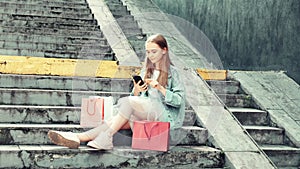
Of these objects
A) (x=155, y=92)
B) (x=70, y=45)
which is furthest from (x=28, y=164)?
(x=70, y=45)

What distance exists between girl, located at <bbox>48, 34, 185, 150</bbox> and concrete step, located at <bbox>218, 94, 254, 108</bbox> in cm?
160

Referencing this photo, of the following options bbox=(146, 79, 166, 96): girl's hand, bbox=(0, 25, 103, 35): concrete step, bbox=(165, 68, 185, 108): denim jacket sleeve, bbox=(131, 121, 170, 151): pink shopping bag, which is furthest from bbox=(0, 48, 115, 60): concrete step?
bbox=(131, 121, 170, 151): pink shopping bag

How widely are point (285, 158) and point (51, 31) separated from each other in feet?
13.3

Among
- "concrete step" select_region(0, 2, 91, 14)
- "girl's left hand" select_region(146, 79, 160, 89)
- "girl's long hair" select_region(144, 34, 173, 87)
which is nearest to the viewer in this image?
"girl's left hand" select_region(146, 79, 160, 89)

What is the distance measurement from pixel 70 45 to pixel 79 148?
3198 millimetres

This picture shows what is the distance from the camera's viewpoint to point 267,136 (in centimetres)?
581

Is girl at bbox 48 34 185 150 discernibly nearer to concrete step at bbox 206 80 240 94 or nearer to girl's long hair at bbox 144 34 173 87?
girl's long hair at bbox 144 34 173 87

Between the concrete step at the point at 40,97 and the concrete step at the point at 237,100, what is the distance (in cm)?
174

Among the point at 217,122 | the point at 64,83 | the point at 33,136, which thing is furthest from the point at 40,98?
the point at 217,122

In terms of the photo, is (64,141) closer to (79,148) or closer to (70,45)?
(79,148)

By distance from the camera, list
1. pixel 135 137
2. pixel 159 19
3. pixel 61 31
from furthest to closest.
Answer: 1. pixel 159 19
2. pixel 61 31
3. pixel 135 137

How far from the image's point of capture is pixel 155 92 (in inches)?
193

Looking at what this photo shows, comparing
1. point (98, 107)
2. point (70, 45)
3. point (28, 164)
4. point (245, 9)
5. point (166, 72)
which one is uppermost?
point (245, 9)

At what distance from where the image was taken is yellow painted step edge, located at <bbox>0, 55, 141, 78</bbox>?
595 centimetres
